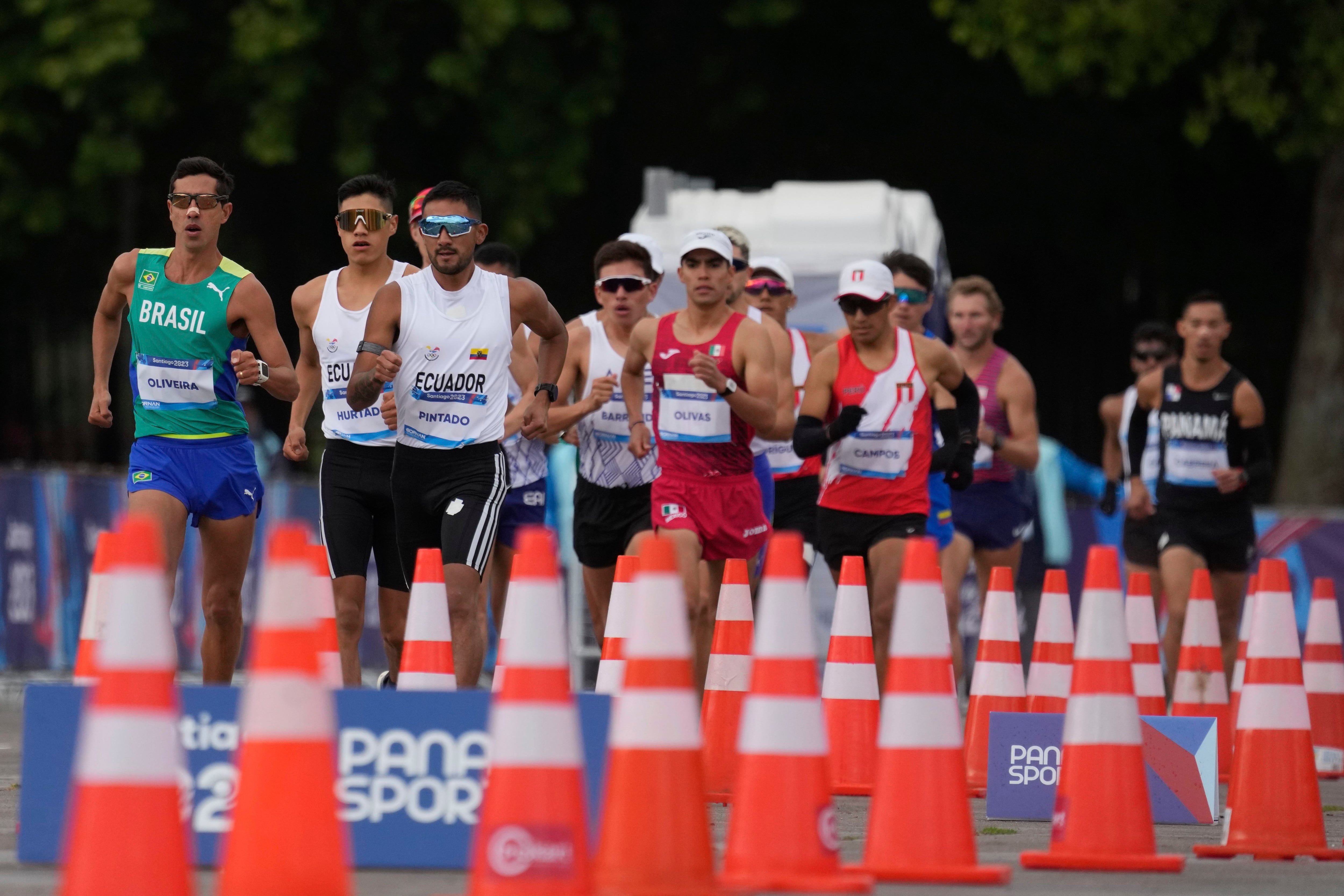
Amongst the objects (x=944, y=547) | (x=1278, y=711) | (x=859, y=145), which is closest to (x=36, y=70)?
(x=859, y=145)

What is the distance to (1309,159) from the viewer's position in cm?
2209

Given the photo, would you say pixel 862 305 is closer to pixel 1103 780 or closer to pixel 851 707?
pixel 851 707

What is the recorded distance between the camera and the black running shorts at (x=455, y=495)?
9.24 metres

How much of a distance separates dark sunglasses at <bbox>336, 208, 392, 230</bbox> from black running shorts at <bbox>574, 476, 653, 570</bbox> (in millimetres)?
1844

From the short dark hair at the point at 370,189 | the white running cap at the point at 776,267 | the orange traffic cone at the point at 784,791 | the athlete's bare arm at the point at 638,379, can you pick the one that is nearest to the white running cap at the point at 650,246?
the athlete's bare arm at the point at 638,379

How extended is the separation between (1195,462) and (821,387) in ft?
8.87

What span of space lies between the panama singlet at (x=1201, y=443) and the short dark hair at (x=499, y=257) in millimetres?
3474

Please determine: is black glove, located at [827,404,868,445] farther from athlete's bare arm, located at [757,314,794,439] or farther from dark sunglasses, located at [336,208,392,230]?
dark sunglasses, located at [336,208,392,230]

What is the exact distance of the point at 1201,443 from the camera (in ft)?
40.0

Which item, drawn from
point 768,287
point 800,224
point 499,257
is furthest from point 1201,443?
point 800,224

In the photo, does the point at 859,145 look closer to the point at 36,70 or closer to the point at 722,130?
the point at 722,130

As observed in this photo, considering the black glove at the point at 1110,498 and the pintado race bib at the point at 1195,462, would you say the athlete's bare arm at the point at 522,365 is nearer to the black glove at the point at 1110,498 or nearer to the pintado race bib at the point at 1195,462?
the pintado race bib at the point at 1195,462

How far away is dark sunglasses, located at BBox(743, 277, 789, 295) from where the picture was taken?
1234cm

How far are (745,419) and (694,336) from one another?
0.51 m
